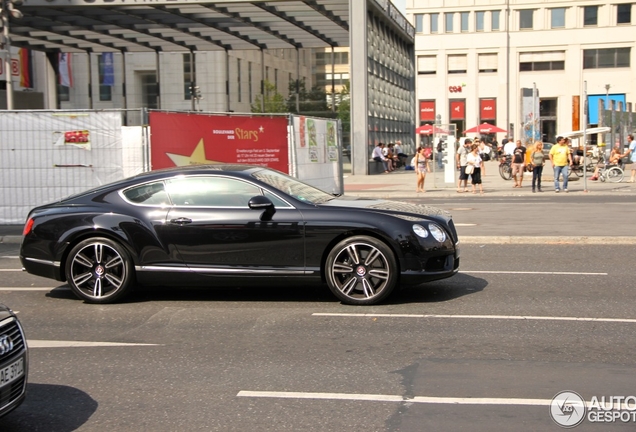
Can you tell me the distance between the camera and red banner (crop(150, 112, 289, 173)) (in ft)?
51.9

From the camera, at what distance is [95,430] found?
4.88 meters

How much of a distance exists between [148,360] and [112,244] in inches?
98.5

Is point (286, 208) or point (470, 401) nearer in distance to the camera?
point (470, 401)

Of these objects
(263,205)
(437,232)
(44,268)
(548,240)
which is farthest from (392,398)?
(548,240)

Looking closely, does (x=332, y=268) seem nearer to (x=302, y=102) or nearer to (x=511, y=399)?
(x=511, y=399)

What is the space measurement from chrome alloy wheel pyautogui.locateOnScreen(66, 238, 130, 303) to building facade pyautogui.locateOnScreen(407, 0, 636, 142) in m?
70.4

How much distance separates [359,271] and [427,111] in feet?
250

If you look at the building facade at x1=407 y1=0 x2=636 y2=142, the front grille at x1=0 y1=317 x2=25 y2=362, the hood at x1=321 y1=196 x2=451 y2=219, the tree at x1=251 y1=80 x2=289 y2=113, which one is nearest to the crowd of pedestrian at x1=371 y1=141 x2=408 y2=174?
the tree at x1=251 y1=80 x2=289 y2=113

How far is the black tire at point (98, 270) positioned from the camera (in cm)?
859

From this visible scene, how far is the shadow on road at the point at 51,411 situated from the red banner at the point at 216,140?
10.2 m

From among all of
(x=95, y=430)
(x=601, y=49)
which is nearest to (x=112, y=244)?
(x=95, y=430)

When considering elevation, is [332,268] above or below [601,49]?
below

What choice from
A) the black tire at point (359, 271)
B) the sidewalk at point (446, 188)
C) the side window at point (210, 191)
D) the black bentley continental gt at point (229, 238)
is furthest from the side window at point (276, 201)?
the sidewalk at point (446, 188)

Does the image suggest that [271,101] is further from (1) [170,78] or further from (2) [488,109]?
(2) [488,109]
